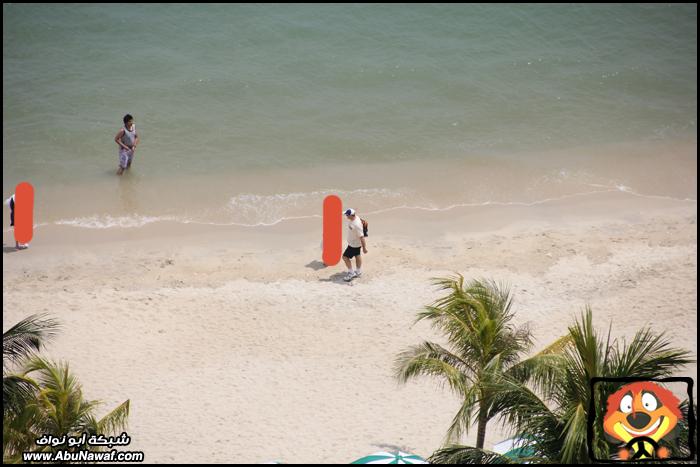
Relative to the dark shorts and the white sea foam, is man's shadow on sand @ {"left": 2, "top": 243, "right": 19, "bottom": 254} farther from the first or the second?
the dark shorts

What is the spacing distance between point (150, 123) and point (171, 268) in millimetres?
7114

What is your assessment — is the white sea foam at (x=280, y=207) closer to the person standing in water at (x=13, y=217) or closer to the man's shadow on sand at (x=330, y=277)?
the person standing in water at (x=13, y=217)

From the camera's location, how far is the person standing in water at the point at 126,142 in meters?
18.2

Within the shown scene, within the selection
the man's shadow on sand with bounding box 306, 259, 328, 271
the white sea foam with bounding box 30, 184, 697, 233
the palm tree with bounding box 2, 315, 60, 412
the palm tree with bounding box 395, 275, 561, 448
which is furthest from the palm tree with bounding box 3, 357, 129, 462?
the white sea foam with bounding box 30, 184, 697, 233

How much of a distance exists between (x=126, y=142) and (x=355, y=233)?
672cm

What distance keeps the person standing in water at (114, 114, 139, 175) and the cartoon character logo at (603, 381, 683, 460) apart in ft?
44.9

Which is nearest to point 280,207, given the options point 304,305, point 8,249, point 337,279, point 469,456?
point 337,279

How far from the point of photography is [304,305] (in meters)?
13.9

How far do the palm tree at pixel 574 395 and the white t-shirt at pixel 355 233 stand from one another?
7.12 metres

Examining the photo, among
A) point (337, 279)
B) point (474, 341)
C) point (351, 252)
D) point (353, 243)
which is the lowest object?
point (474, 341)

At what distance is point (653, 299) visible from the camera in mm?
14250

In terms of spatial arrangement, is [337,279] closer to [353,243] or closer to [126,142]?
[353,243]

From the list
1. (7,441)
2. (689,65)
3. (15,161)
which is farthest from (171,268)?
(689,65)

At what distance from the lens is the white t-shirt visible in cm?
1453
